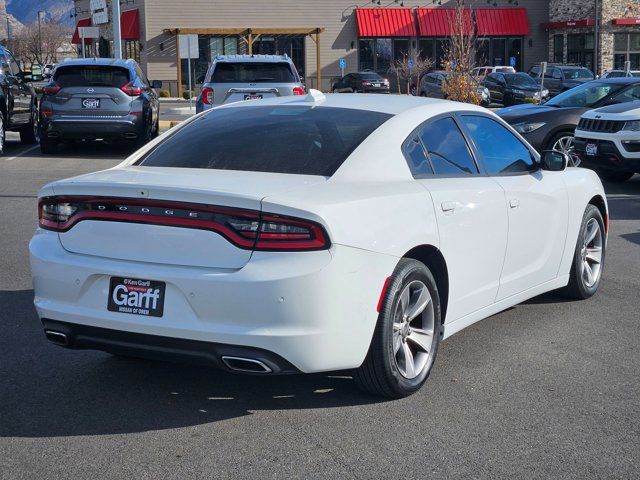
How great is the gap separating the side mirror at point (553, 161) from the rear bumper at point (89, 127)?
11844 mm

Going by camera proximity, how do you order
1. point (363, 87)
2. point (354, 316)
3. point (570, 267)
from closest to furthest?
point (354, 316) → point (570, 267) → point (363, 87)

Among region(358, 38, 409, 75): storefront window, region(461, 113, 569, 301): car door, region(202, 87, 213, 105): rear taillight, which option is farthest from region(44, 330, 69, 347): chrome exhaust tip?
region(358, 38, 409, 75): storefront window

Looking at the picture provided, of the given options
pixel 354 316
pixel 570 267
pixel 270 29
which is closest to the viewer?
pixel 354 316

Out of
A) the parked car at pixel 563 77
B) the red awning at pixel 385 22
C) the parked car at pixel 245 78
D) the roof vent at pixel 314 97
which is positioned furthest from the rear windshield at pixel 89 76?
the red awning at pixel 385 22

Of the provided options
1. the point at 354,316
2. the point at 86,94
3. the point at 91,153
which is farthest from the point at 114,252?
the point at 91,153

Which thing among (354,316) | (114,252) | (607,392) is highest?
(114,252)

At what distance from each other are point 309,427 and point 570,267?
3.13 metres

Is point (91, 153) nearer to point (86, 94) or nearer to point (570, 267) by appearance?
point (86, 94)

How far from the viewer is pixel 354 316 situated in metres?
4.54

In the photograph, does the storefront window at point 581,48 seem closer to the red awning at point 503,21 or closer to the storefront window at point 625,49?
the storefront window at point 625,49

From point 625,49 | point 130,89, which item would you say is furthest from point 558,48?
point 130,89

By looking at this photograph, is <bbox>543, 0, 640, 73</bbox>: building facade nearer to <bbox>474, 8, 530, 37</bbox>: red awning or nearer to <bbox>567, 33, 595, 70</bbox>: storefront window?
<bbox>567, 33, 595, 70</bbox>: storefront window

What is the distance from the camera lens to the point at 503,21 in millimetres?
58062

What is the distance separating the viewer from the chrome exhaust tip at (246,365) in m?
4.43
